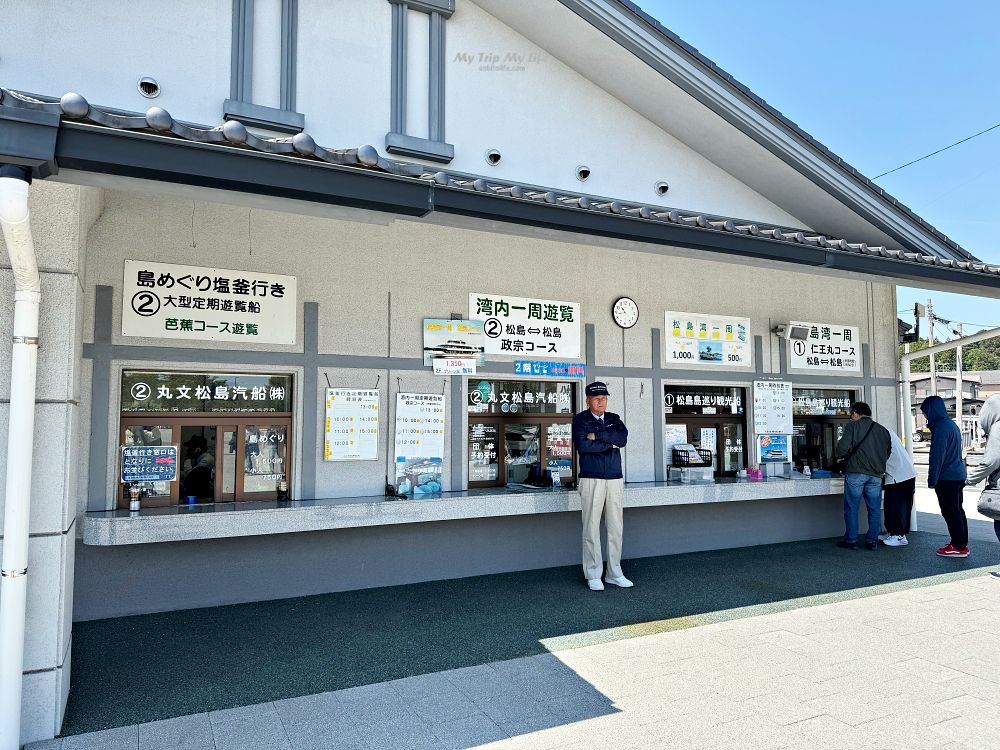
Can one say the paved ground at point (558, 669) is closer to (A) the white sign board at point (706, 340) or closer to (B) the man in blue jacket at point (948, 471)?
(B) the man in blue jacket at point (948, 471)

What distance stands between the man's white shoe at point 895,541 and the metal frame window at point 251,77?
A: 7826mm

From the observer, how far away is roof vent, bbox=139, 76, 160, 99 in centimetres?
562

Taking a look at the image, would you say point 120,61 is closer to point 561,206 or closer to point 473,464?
point 561,206

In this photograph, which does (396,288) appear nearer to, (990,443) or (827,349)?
(827,349)

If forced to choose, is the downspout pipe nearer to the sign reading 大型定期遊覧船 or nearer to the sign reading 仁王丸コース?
the sign reading 大型定期遊覧船

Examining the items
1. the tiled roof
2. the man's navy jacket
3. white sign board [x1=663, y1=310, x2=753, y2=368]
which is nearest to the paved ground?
the man's navy jacket

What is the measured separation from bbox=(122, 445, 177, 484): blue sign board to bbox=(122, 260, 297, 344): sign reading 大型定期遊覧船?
91cm

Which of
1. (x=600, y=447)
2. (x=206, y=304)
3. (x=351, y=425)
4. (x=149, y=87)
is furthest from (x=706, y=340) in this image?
(x=149, y=87)

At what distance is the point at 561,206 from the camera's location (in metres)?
4.59

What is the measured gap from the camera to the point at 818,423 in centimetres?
884

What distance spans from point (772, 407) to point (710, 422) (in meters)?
0.87

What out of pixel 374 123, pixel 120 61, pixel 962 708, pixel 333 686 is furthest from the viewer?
pixel 374 123

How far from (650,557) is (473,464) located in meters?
2.25

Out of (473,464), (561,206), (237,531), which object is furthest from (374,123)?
(237,531)
